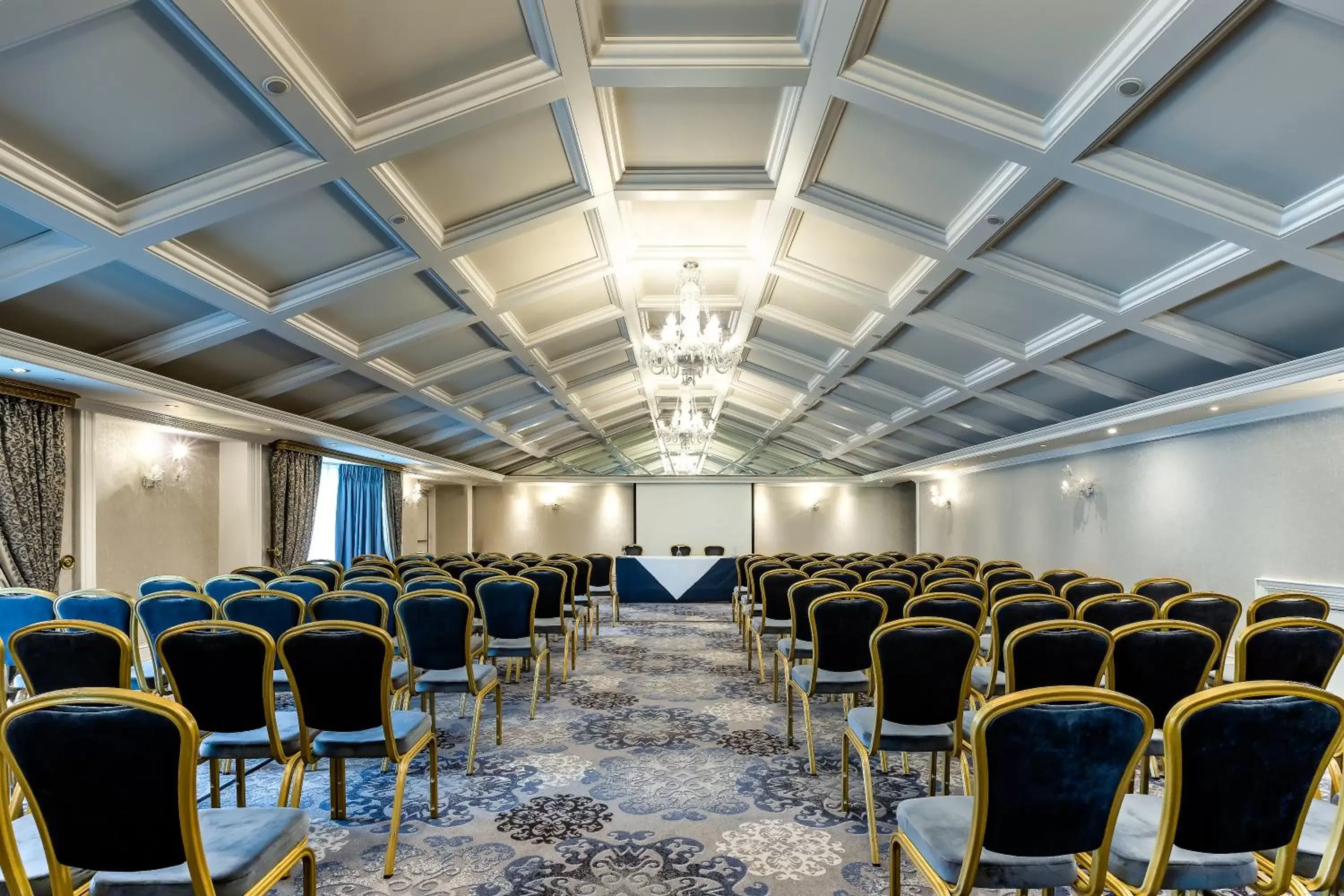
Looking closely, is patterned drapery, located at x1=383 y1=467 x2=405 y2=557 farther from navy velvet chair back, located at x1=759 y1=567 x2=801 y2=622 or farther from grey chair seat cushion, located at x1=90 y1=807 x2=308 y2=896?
grey chair seat cushion, located at x1=90 y1=807 x2=308 y2=896

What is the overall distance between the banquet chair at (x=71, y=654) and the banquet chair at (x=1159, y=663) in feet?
13.3

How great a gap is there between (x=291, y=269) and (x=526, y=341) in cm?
365

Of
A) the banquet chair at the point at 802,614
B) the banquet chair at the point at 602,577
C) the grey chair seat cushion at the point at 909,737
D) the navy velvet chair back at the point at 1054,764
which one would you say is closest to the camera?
the navy velvet chair back at the point at 1054,764

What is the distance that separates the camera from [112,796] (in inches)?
78.7

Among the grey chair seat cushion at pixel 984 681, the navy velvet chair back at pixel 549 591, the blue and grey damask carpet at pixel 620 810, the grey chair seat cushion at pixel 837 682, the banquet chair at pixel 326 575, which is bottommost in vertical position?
the blue and grey damask carpet at pixel 620 810

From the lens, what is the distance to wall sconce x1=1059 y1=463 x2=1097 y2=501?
11023mm

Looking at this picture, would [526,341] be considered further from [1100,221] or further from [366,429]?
[1100,221]

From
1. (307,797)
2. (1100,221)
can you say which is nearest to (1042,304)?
(1100,221)

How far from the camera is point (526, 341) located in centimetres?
950

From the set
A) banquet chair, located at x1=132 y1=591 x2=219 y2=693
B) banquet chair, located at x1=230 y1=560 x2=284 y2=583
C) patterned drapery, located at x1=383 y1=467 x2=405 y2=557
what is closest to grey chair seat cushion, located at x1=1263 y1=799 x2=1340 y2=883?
banquet chair, located at x1=132 y1=591 x2=219 y2=693

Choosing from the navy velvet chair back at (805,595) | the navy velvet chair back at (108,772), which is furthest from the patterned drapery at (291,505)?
the navy velvet chair back at (108,772)

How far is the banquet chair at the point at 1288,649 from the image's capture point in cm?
344

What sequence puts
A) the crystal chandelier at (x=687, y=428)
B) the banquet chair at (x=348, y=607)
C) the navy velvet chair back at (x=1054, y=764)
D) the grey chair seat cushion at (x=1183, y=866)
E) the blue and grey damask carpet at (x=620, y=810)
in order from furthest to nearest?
the crystal chandelier at (x=687, y=428) → the banquet chair at (x=348, y=607) → the blue and grey damask carpet at (x=620, y=810) → the grey chair seat cushion at (x=1183, y=866) → the navy velvet chair back at (x=1054, y=764)

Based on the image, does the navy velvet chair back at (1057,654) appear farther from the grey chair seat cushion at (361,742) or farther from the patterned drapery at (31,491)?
the patterned drapery at (31,491)
